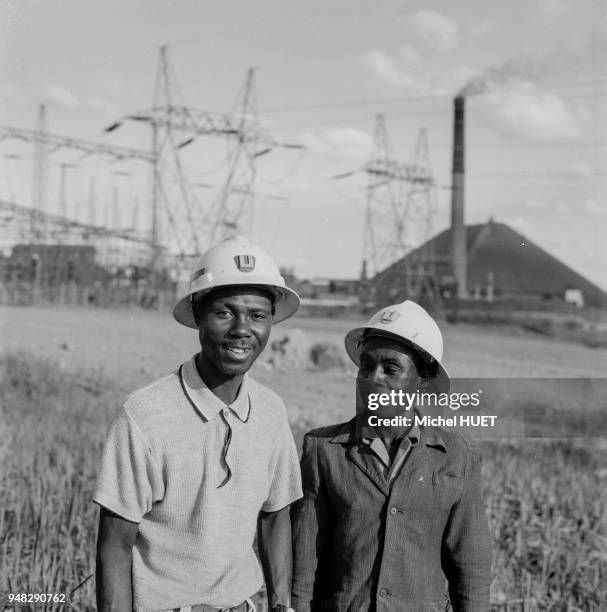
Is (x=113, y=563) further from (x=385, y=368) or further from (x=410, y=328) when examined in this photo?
(x=410, y=328)

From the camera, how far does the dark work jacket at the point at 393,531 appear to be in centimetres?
228

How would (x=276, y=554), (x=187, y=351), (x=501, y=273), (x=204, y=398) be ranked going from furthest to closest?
(x=501, y=273) → (x=187, y=351) → (x=276, y=554) → (x=204, y=398)

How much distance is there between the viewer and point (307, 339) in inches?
459

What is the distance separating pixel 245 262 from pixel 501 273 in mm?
15065

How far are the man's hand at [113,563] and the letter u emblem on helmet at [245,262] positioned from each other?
2.39ft

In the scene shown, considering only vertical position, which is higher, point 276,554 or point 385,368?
point 385,368

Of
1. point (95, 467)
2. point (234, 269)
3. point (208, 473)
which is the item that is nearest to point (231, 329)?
point (234, 269)

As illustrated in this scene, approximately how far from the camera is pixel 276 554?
2291mm

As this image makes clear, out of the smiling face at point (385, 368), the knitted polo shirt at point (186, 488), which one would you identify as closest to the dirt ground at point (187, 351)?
the smiling face at point (385, 368)

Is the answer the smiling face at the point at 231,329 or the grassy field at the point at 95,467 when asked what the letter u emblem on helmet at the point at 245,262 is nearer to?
the smiling face at the point at 231,329

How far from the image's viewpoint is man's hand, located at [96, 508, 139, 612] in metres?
2.06

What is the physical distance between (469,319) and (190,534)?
12.9m

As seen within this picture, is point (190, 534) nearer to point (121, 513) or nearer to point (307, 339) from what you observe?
point (121, 513)

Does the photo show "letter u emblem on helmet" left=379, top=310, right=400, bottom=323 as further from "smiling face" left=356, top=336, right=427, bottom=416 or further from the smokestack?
the smokestack
